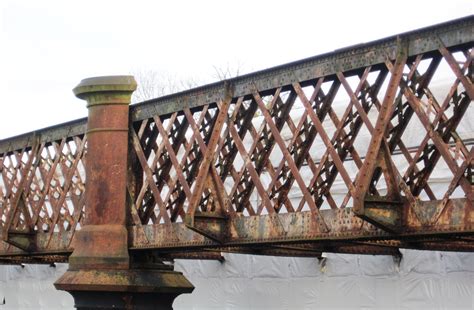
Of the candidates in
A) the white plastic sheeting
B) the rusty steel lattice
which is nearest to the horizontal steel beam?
the rusty steel lattice

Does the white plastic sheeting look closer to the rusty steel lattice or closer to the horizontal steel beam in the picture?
the rusty steel lattice

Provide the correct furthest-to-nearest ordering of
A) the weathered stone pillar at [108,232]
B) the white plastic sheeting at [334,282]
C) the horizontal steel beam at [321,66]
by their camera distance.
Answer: the white plastic sheeting at [334,282], the weathered stone pillar at [108,232], the horizontal steel beam at [321,66]

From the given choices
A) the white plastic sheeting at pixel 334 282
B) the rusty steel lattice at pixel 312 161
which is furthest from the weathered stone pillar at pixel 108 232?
the white plastic sheeting at pixel 334 282

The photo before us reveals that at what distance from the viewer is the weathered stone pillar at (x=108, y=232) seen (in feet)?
59.5

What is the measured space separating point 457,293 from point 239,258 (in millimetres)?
5740

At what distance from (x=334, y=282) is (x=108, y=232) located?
4609 mm

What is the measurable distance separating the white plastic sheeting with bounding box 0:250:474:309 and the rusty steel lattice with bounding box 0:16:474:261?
906 millimetres

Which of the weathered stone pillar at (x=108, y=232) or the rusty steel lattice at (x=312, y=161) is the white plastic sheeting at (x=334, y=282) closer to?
the rusty steel lattice at (x=312, y=161)

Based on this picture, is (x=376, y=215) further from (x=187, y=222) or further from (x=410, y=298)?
(x=410, y=298)

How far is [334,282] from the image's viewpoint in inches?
820

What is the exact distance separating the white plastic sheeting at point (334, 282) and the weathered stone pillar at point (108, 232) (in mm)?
3311

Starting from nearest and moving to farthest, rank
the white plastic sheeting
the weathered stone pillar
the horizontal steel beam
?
the horizontal steel beam → the weathered stone pillar → the white plastic sheeting

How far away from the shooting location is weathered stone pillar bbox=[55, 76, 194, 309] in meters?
18.1

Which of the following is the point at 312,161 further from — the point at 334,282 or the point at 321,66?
the point at 334,282
